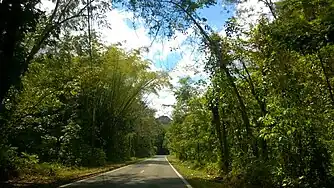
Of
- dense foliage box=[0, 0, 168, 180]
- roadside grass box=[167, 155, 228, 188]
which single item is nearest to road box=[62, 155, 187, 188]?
roadside grass box=[167, 155, 228, 188]

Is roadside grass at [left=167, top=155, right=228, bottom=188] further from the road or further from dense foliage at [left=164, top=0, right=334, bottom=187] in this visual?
dense foliage at [left=164, top=0, right=334, bottom=187]

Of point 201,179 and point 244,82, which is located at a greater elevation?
point 244,82

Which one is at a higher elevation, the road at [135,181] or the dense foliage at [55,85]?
the dense foliage at [55,85]

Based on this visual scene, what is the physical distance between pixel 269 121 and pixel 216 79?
550 cm

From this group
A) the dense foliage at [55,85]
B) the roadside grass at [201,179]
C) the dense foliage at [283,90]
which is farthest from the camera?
the roadside grass at [201,179]

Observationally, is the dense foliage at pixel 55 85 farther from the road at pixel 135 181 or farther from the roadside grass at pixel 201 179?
the roadside grass at pixel 201 179

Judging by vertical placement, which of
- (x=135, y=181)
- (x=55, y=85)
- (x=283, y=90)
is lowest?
(x=135, y=181)

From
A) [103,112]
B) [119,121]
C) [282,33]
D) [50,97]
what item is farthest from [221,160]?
[119,121]

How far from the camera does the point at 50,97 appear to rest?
20641 millimetres

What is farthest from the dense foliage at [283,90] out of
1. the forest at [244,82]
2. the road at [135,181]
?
the road at [135,181]

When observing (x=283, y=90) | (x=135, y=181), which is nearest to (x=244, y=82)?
(x=283, y=90)

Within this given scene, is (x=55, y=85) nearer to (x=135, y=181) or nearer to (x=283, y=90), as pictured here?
(x=135, y=181)

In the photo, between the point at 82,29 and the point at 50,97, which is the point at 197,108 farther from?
the point at 82,29

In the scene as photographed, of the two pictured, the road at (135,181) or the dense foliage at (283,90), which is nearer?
the dense foliage at (283,90)
